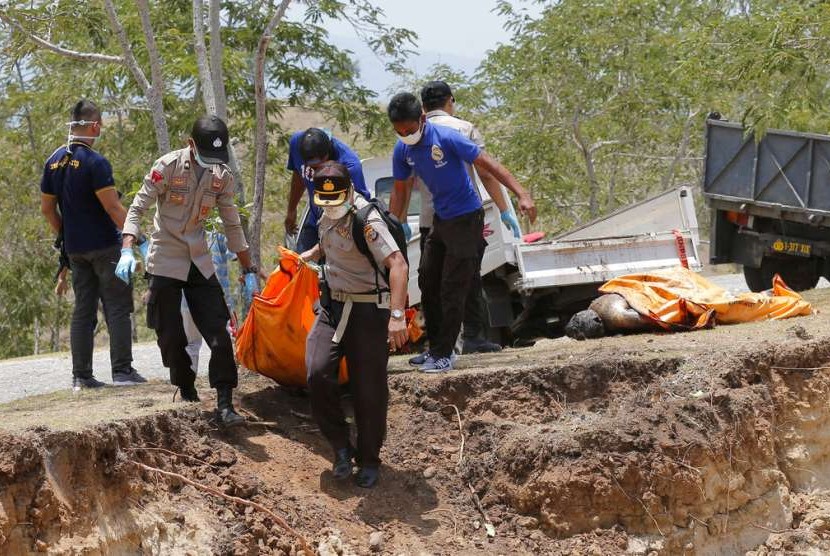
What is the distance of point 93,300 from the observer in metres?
7.64

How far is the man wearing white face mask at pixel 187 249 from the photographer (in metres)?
6.14

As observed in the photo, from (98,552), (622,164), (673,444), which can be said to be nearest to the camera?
(98,552)

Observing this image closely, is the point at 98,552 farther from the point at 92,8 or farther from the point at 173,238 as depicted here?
the point at 92,8

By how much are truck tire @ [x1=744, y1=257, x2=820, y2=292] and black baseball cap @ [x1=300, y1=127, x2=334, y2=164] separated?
754 cm

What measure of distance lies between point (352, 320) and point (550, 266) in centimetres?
441

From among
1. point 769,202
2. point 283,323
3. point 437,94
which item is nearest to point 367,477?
point 283,323

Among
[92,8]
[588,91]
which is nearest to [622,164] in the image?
[588,91]

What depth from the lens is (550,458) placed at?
6344 mm

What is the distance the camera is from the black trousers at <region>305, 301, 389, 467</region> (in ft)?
19.4

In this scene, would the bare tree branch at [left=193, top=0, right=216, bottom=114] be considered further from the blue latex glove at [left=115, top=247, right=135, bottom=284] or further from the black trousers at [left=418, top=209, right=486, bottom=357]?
the blue latex glove at [left=115, top=247, right=135, bottom=284]

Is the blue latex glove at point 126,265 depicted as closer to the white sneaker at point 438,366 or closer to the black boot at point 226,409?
the black boot at point 226,409

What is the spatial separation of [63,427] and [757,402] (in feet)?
13.4

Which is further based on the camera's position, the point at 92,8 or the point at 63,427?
the point at 92,8

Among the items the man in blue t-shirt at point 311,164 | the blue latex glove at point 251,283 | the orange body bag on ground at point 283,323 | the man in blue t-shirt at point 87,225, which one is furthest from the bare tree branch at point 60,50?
the orange body bag on ground at point 283,323
